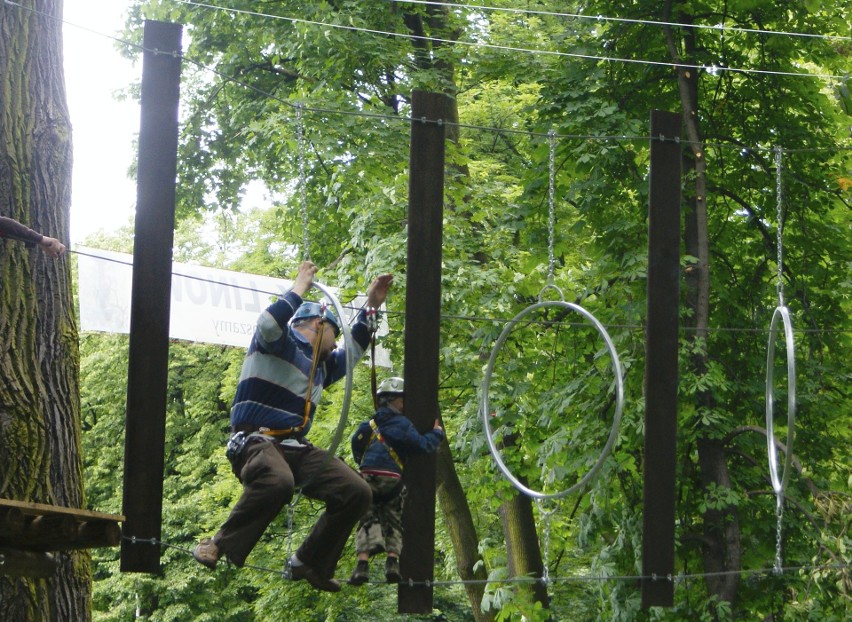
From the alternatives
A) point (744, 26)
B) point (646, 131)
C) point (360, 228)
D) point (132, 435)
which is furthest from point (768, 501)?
point (132, 435)

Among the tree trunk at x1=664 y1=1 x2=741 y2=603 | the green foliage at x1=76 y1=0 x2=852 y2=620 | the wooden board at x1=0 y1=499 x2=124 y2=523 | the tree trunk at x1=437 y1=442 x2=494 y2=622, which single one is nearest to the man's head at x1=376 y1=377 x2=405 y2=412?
the green foliage at x1=76 y1=0 x2=852 y2=620

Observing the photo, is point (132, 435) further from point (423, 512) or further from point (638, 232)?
point (638, 232)

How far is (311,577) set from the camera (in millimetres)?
6141

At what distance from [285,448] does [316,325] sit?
62cm

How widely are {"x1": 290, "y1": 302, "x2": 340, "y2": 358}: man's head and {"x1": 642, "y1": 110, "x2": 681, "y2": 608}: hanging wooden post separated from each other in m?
1.82

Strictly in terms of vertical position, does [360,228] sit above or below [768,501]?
above

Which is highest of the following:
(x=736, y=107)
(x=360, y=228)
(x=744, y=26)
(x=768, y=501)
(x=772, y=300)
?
(x=744, y=26)

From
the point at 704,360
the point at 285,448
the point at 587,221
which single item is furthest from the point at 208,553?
the point at 587,221

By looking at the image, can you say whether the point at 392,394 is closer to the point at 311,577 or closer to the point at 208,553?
the point at 311,577

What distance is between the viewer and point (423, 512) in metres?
6.30

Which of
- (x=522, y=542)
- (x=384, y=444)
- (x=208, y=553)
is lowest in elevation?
(x=522, y=542)

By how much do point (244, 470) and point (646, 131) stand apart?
608 centimetres

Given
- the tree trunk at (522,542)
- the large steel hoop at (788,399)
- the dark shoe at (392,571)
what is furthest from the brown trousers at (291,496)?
the tree trunk at (522,542)

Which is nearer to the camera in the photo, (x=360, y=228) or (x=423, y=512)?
(x=423, y=512)
